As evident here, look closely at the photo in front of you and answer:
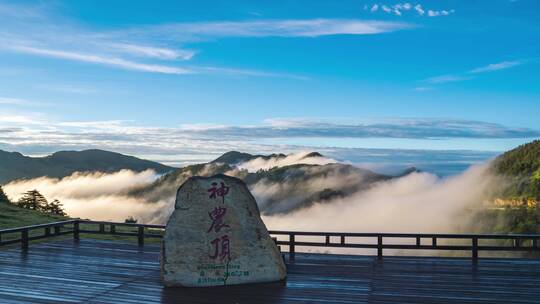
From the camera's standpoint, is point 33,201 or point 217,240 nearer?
point 217,240

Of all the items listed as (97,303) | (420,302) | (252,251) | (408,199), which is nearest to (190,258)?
(252,251)

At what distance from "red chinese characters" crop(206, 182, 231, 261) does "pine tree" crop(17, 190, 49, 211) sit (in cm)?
3371

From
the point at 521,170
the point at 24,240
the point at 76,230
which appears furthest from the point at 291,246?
the point at 521,170

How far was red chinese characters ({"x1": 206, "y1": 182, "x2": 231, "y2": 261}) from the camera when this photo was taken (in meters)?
11.7

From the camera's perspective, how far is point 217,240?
11.8 meters

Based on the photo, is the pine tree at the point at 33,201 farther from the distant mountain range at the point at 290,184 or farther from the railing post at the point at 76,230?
the distant mountain range at the point at 290,184

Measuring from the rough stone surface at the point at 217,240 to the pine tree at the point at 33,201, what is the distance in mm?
33554

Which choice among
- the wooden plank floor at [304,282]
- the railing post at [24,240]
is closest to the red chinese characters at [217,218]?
the wooden plank floor at [304,282]

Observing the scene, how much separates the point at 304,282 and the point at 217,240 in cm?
221

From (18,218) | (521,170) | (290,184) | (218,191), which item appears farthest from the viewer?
(290,184)

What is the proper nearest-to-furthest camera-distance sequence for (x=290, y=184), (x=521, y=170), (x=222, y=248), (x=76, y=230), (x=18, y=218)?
(x=222, y=248) < (x=76, y=230) < (x=18, y=218) < (x=521, y=170) < (x=290, y=184)

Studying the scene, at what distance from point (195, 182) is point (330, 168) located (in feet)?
469

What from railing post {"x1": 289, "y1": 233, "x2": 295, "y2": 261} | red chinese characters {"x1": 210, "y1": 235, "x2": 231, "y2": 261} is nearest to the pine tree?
railing post {"x1": 289, "y1": 233, "x2": 295, "y2": 261}

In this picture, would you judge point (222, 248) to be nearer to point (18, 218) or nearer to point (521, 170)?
point (18, 218)
